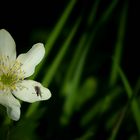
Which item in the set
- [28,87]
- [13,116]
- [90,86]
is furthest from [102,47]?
[13,116]

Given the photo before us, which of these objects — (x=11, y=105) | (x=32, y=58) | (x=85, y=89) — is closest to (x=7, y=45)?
(x=32, y=58)

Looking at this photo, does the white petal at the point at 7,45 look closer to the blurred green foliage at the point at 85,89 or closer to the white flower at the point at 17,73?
the white flower at the point at 17,73

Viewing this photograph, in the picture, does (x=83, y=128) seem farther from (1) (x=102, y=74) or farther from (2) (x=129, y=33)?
(2) (x=129, y=33)

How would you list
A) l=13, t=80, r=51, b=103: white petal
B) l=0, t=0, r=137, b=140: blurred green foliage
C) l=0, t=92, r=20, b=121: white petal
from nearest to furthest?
l=0, t=92, r=20, b=121: white petal → l=13, t=80, r=51, b=103: white petal → l=0, t=0, r=137, b=140: blurred green foliage

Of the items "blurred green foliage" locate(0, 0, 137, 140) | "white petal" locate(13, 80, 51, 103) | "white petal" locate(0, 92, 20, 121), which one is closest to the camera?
"white petal" locate(0, 92, 20, 121)

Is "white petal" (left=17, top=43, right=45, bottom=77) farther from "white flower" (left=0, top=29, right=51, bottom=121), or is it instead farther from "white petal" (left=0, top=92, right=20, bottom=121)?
"white petal" (left=0, top=92, right=20, bottom=121)

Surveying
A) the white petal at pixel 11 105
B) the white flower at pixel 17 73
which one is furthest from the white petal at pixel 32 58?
the white petal at pixel 11 105

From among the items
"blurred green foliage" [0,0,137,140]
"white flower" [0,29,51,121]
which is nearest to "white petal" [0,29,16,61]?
"white flower" [0,29,51,121]

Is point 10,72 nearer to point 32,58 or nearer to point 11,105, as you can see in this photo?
point 32,58
